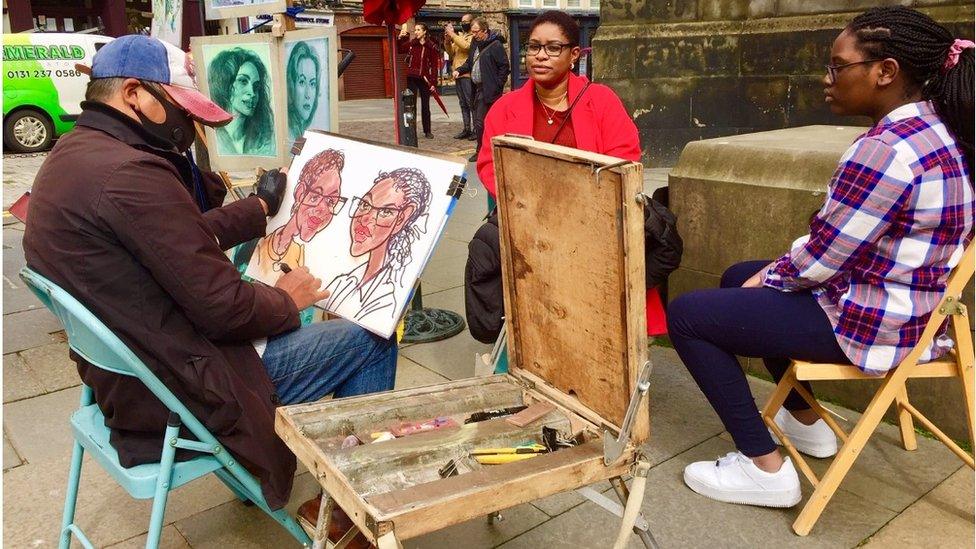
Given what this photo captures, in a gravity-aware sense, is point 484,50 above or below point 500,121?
above

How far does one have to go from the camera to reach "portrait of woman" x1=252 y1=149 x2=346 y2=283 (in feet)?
9.13

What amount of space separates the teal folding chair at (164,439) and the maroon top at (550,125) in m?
1.76

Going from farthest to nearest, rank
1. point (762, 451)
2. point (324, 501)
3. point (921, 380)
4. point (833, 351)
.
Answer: point (921, 380) → point (762, 451) → point (833, 351) → point (324, 501)

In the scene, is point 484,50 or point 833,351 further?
point 484,50

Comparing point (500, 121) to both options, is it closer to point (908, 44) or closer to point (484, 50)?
point (908, 44)

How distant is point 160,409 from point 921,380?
8.32 feet

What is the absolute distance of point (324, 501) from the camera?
1.77 metres

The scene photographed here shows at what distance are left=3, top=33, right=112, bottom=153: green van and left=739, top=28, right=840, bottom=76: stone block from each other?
8538mm

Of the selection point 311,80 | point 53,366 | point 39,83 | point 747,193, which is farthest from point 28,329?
point 39,83

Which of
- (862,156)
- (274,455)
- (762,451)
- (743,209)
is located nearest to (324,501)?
(274,455)

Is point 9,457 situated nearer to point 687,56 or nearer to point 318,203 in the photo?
point 318,203

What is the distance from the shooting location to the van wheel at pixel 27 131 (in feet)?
36.4

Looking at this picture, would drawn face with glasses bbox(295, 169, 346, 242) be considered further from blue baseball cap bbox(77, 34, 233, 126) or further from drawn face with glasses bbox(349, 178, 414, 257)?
blue baseball cap bbox(77, 34, 233, 126)

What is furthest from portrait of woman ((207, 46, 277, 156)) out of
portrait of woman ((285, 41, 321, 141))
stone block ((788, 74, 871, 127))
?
stone block ((788, 74, 871, 127))
